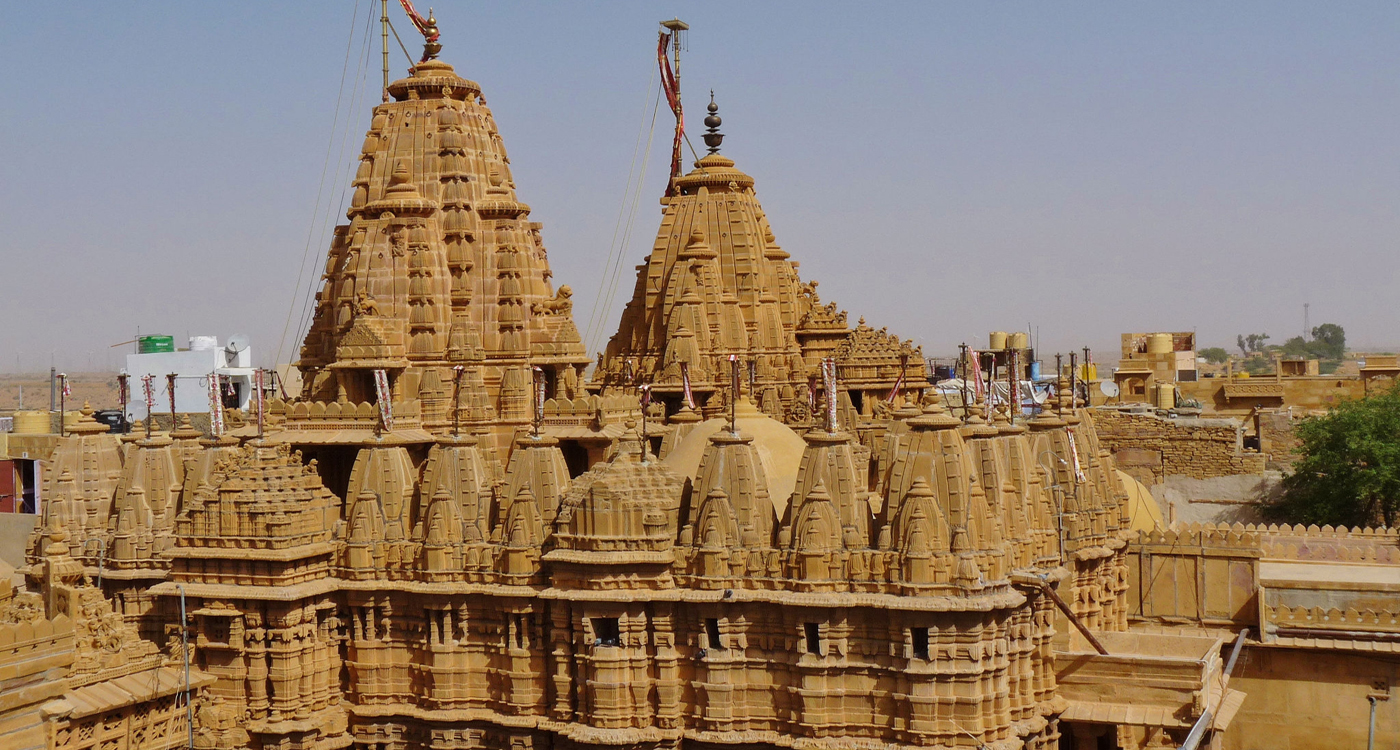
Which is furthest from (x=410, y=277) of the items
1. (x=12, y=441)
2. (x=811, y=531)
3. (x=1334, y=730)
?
(x=12, y=441)

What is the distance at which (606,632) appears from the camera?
88.4ft

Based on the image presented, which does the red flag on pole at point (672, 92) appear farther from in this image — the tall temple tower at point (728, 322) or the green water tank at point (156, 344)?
the green water tank at point (156, 344)

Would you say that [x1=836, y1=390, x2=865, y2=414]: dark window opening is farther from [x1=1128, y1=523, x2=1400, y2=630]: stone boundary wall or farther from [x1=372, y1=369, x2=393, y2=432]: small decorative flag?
[x1=372, y1=369, x2=393, y2=432]: small decorative flag

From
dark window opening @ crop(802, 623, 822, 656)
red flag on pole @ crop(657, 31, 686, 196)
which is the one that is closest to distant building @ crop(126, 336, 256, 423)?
red flag on pole @ crop(657, 31, 686, 196)

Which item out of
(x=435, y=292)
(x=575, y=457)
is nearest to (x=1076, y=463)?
(x=575, y=457)

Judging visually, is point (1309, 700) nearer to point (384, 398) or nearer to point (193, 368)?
point (384, 398)

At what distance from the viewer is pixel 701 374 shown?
41.7 m

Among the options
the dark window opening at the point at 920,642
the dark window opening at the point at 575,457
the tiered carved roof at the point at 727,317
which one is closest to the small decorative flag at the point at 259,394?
the dark window opening at the point at 575,457

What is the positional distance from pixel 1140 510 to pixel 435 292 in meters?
15.9

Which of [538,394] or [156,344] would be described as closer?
[538,394]

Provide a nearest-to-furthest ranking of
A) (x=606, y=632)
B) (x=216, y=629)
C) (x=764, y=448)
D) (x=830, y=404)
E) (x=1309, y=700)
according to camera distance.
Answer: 1. (x=830, y=404)
2. (x=606, y=632)
3. (x=216, y=629)
4. (x=764, y=448)
5. (x=1309, y=700)

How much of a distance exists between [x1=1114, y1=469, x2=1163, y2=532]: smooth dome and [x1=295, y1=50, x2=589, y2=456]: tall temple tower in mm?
12253

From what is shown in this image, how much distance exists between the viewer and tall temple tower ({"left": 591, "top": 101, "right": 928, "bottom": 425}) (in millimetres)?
41656

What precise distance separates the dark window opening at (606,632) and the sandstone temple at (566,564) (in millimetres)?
54
